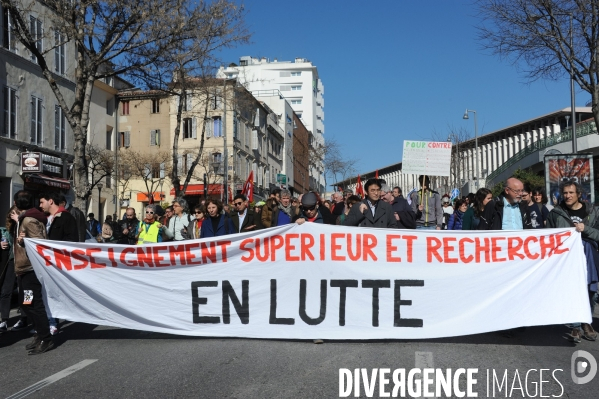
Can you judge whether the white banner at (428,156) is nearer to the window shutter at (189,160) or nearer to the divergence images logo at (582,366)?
the divergence images logo at (582,366)

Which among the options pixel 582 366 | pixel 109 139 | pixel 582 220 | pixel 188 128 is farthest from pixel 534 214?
pixel 188 128

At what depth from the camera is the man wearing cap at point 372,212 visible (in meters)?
8.64

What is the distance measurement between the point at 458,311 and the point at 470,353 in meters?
0.60

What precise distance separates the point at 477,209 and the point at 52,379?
594 centimetres

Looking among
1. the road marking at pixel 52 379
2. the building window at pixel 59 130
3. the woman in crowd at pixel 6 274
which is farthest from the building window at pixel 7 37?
the road marking at pixel 52 379

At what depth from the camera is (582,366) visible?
255 inches

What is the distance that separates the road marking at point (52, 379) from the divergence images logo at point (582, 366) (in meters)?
4.50

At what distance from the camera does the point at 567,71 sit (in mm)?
19125

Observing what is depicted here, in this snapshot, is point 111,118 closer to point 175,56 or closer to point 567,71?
point 175,56

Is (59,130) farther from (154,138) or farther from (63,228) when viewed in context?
(63,228)

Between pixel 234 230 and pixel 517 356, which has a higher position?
pixel 234 230

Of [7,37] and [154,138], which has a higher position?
[7,37]

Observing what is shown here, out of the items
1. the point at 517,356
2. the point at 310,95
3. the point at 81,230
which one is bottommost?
the point at 517,356

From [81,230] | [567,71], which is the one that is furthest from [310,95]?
[81,230]
